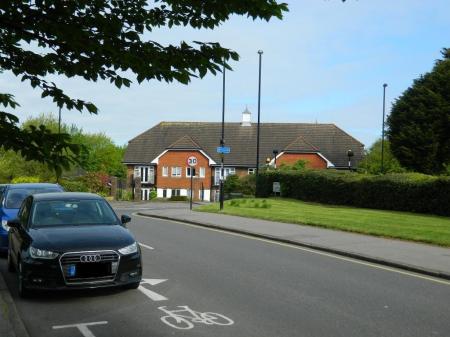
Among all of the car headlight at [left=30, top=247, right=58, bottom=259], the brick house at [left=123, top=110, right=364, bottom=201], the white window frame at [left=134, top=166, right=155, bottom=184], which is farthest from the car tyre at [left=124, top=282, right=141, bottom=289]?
the white window frame at [left=134, top=166, right=155, bottom=184]

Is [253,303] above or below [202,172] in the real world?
below

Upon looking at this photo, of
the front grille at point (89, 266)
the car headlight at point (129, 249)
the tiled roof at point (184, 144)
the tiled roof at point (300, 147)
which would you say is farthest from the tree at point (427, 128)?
the front grille at point (89, 266)

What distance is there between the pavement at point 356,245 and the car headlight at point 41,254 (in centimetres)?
694

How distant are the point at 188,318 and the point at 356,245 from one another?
27.3 ft

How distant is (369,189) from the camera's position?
3023 cm

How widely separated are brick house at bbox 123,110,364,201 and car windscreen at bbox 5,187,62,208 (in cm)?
5354

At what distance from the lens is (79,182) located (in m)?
48.9

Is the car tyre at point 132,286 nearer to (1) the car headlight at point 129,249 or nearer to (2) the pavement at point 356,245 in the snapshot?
(1) the car headlight at point 129,249

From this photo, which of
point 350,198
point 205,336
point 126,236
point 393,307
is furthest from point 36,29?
point 350,198

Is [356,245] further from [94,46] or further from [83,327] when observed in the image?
[94,46]

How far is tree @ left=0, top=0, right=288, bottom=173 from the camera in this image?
4871 mm

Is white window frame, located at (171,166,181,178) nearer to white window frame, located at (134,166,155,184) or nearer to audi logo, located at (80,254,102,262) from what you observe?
white window frame, located at (134,166,155,184)

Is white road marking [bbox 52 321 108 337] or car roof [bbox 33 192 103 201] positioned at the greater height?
car roof [bbox 33 192 103 201]

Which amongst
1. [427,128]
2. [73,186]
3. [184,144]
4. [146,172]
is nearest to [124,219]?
[427,128]
